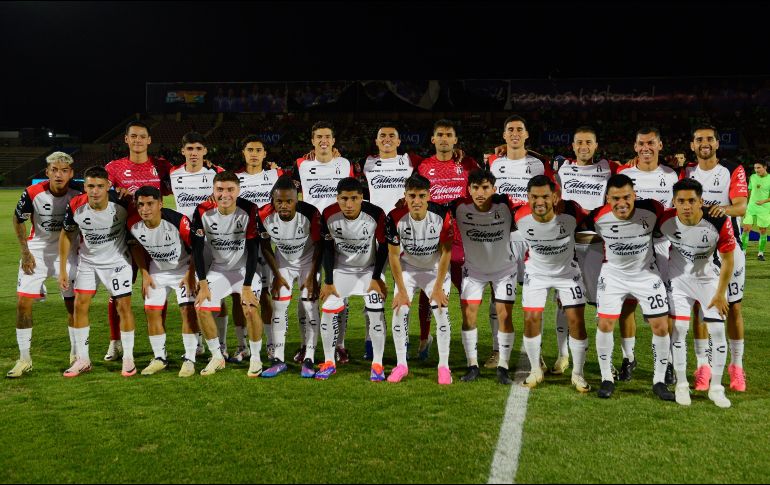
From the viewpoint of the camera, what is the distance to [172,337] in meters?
7.38

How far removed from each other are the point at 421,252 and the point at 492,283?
2.26 feet

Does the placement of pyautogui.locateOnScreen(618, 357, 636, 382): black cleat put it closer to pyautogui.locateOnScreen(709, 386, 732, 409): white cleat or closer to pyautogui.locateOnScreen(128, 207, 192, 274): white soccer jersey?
pyautogui.locateOnScreen(709, 386, 732, 409): white cleat

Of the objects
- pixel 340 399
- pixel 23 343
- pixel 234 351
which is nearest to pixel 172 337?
pixel 234 351

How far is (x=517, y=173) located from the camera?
6328 millimetres

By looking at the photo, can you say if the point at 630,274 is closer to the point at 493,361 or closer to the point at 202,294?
the point at 493,361

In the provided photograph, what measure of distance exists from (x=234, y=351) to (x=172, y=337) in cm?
102

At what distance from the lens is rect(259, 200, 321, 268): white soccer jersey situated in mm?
5996

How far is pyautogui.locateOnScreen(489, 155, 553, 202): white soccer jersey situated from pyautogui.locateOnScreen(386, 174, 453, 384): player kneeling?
0.88 metres

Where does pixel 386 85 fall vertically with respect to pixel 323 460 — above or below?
above

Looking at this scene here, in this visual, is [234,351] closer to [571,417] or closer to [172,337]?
[172,337]

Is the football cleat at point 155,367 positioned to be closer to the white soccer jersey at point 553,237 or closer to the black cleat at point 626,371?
the white soccer jersey at point 553,237

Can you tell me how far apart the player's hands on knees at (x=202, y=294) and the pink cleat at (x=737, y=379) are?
4359 millimetres

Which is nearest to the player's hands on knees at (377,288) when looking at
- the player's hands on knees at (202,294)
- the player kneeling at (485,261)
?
the player kneeling at (485,261)

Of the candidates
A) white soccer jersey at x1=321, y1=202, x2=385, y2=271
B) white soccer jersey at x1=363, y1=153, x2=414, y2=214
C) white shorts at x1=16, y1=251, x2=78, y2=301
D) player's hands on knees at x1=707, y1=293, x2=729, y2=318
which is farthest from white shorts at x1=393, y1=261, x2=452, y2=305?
white shorts at x1=16, y1=251, x2=78, y2=301
